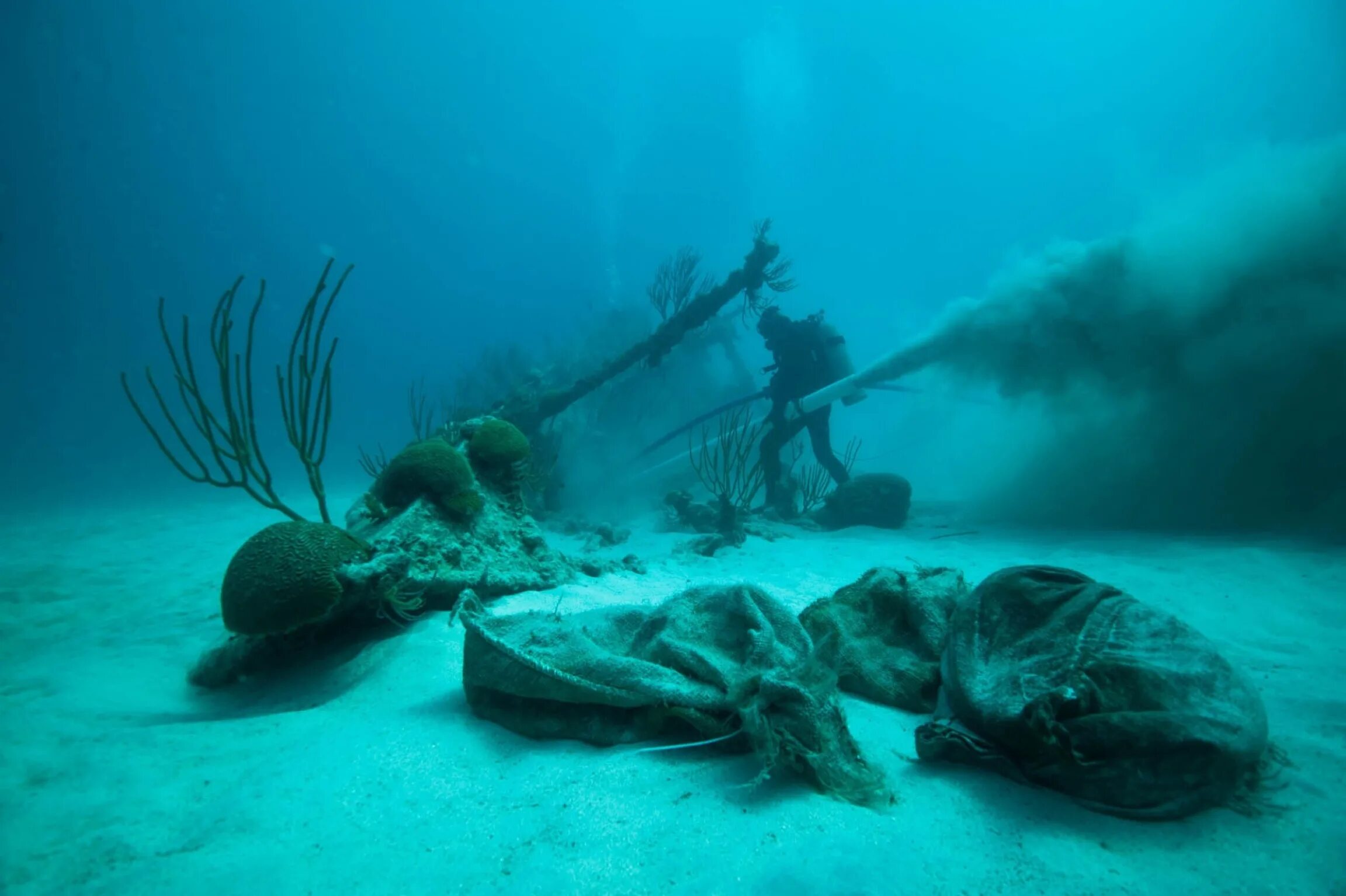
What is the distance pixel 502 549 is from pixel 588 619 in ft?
6.69

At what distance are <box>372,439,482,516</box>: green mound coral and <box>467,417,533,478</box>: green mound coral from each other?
61 centimetres

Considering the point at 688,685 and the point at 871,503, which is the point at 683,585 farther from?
the point at 871,503

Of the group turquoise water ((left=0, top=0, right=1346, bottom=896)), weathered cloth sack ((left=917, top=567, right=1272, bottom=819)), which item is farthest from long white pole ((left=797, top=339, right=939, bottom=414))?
weathered cloth sack ((left=917, top=567, right=1272, bottom=819))

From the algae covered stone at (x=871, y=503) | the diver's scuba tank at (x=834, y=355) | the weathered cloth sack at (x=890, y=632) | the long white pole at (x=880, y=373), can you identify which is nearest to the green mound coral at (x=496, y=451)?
the weathered cloth sack at (x=890, y=632)

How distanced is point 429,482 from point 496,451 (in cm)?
90

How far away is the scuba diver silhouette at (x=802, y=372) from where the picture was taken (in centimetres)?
1109

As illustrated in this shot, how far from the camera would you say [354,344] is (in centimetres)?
11675

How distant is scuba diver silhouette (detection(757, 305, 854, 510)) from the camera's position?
36.4 ft

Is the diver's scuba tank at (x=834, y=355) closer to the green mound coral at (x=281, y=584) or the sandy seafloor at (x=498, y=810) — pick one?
the sandy seafloor at (x=498, y=810)

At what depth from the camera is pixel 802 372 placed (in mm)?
11305

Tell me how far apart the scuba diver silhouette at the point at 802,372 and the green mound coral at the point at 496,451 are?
660cm

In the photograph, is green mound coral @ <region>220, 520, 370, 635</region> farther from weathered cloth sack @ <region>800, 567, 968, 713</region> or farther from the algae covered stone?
the algae covered stone

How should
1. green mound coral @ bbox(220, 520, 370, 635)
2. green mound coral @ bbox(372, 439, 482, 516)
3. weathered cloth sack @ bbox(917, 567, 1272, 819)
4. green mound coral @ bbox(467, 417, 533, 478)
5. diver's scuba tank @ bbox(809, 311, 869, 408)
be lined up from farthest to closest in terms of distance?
diver's scuba tank @ bbox(809, 311, 869, 408)
green mound coral @ bbox(467, 417, 533, 478)
green mound coral @ bbox(372, 439, 482, 516)
green mound coral @ bbox(220, 520, 370, 635)
weathered cloth sack @ bbox(917, 567, 1272, 819)

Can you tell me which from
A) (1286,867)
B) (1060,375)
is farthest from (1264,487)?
(1286,867)
